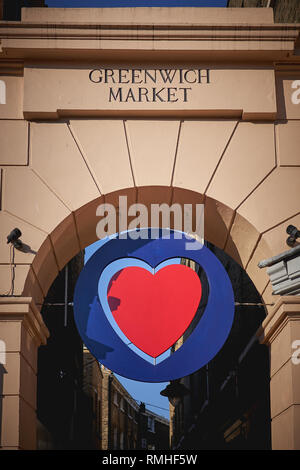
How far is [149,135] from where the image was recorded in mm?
10203

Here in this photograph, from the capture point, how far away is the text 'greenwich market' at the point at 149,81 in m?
10.2

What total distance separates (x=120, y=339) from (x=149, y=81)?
377 cm

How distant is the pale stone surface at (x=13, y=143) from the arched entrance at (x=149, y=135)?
0.6 inches

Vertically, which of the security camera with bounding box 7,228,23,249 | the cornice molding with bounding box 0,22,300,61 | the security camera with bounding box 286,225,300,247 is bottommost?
the security camera with bounding box 7,228,23,249

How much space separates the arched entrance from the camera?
991 centimetres

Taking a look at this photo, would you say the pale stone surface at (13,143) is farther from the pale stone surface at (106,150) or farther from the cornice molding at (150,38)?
the cornice molding at (150,38)

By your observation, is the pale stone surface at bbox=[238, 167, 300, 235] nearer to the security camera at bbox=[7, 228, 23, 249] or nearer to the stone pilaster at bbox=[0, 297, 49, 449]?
the security camera at bbox=[7, 228, 23, 249]

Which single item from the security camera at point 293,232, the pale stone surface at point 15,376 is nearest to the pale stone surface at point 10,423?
the pale stone surface at point 15,376

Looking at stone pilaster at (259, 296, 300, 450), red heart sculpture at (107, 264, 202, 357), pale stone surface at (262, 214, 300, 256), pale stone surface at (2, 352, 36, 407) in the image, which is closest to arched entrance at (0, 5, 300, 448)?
pale stone surface at (262, 214, 300, 256)

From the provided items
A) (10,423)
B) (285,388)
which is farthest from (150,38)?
(10,423)

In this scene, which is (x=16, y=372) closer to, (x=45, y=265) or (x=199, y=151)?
(x=45, y=265)

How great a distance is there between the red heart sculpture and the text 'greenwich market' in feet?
8.12

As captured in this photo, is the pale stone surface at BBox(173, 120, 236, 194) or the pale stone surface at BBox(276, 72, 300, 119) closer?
the pale stone surface at BBox(173, 120, 236, 194)

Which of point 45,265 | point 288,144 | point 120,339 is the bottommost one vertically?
point 120,339
